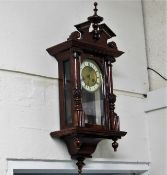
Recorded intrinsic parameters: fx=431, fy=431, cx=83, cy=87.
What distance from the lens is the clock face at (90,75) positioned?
1.98 m

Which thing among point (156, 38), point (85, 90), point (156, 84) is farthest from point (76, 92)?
point (156, 38)

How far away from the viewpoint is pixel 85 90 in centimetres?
198

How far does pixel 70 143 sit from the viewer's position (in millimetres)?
1963

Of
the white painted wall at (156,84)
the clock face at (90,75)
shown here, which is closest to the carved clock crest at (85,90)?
the clock face at (90,75)

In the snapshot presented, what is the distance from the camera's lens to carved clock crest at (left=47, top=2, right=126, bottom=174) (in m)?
1.90

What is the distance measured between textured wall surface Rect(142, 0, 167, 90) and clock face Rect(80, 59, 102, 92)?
552 millimetres

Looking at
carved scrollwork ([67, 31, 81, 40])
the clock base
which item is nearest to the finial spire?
carved scrollwork ([67, 31, 81, 40])

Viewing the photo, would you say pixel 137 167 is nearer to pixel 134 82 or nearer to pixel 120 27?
pixel 134 82

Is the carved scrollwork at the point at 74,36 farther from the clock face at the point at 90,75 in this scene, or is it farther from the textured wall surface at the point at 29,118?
the textured wall surface at the point at 29,118

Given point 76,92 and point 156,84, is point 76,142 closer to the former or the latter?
point 76,92

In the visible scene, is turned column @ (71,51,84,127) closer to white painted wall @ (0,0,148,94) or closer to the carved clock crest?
the carved clock crest

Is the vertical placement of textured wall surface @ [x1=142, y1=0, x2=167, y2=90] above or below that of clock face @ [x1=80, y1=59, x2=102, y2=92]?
above

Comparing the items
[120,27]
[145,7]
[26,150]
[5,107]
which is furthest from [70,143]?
[145,7]

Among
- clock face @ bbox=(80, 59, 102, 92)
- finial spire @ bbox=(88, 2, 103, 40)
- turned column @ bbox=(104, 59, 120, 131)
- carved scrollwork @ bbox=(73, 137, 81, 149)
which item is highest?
finial spire @ bbox=(88, 2, 103, 40)
